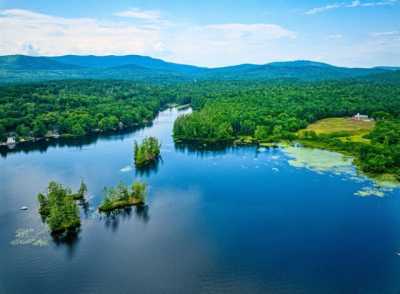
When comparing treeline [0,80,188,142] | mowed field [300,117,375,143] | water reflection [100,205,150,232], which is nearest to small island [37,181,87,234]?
water reflection [100,205,150,232]

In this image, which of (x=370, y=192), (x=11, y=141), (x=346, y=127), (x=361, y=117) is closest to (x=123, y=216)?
(x=370, y=192)

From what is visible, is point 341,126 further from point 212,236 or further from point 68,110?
point 68,110

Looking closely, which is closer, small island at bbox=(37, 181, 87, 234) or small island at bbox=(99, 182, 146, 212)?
small island at bbox=(37, 181, 87, 234)

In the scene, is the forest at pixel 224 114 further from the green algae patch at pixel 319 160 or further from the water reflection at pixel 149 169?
the water reflection at pixel 149 169

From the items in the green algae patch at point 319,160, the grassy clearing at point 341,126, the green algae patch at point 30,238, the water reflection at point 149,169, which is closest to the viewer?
the green algae patch at point 30,238

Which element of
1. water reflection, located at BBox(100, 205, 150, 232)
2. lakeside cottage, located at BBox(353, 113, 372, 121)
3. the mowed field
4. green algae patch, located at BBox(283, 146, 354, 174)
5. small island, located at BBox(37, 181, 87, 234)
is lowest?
water reflection, located at BBox(100, 205, 150, 232)

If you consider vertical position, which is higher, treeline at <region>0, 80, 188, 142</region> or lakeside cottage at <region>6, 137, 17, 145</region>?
treeline at <region>0, 80, 188, 142</region>

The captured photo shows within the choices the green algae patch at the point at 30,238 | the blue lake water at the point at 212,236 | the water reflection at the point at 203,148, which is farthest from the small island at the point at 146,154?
the green algae patch at the point at 30,238

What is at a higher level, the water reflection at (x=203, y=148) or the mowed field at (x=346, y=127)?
the mowed field at (x=346, y=127)

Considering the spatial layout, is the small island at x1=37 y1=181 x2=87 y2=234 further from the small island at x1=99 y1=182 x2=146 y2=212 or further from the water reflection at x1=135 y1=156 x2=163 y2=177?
the water reflection at x1=135 y1=156 x2=163 y2=177
